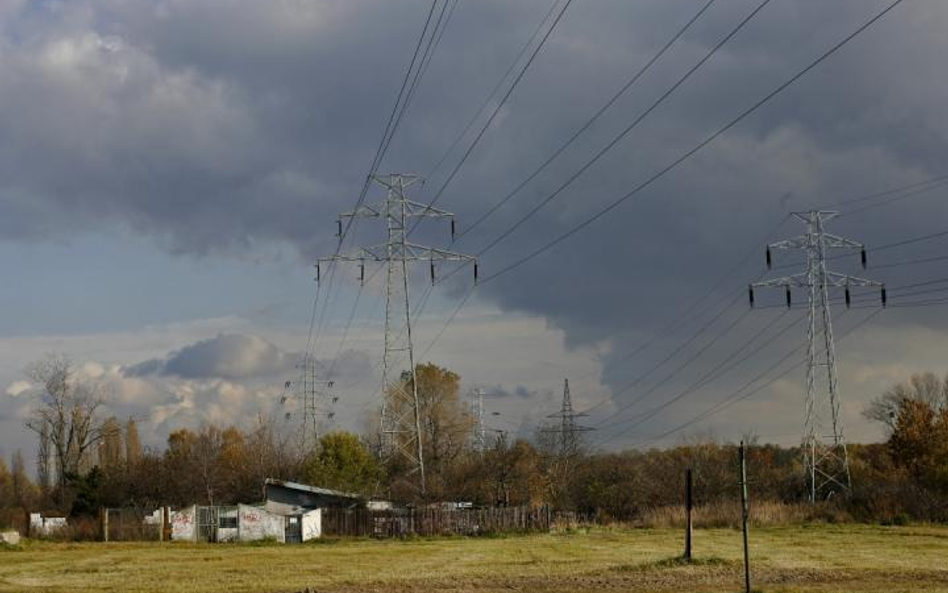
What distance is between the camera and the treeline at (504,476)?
2697 inches

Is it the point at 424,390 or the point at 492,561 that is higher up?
the point at 424,390

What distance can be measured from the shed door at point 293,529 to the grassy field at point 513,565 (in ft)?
17.9

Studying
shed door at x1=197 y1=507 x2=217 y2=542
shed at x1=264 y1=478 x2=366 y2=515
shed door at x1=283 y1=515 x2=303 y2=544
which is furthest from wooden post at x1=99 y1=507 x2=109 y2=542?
shed door at x1=283 y1=515 x2=303 y2=544

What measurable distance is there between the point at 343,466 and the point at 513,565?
143ft

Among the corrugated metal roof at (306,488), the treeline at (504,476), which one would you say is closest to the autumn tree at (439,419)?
the treeline at (504,476)

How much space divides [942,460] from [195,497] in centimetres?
4858

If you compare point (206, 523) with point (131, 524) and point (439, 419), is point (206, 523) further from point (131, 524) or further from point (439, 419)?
point (439, 419)

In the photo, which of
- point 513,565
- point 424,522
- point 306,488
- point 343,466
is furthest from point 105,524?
point 513,565

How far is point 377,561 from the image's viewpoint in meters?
42.1

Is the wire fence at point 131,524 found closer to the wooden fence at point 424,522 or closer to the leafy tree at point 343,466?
the wooden fence at point 424,522

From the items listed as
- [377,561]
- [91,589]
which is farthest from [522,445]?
[91,589]

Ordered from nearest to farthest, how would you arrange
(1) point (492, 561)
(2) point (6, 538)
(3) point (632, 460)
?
(1) point (492, 561) → (2) point (6, 538) → (3) point (632, 460)

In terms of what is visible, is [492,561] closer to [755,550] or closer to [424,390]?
[755,550]

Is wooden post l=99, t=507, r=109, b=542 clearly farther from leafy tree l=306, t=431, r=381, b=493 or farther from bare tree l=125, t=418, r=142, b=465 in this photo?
bare tree l=125, t=418, r=142, b=465
